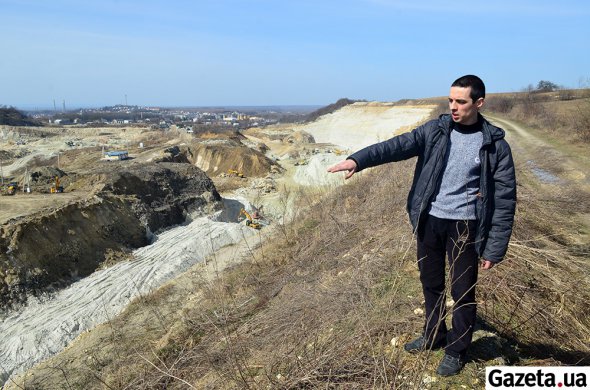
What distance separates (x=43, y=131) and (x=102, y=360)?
61232mm

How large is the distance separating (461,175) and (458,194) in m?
0.13

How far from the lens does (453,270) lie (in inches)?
110

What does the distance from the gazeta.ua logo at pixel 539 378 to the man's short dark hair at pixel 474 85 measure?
1.80 m

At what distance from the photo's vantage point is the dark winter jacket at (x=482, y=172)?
256 cm

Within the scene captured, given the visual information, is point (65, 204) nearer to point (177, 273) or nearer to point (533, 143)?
point (177, 273)

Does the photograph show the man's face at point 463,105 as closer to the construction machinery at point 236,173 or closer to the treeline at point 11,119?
the construction machinery at point 236,173

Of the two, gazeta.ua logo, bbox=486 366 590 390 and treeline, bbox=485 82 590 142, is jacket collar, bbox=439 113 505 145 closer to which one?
gazeta.ua logo, bbox=486 366 590 390

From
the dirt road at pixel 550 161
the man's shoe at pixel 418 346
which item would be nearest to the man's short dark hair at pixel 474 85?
the man's shoe at pixel 418 346

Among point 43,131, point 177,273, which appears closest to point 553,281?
point 177,273

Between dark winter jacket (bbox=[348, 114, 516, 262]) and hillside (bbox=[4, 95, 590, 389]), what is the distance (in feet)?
2.26

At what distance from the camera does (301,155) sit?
3894 centimetres

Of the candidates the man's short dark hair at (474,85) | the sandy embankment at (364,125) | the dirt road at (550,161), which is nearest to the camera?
the man's short dark hair at (474,85)

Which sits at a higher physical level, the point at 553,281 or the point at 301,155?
the point at 553,281

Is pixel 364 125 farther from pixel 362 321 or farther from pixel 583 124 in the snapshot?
pixel 362 321
